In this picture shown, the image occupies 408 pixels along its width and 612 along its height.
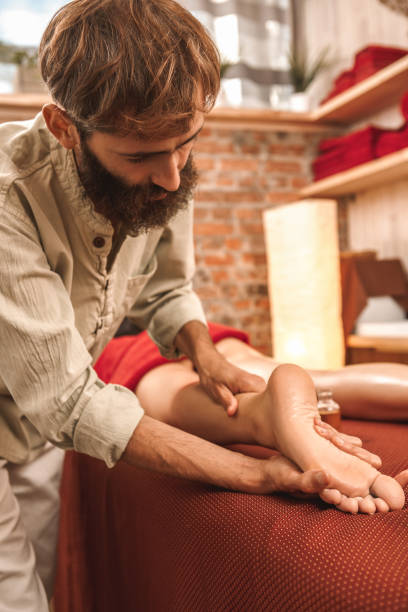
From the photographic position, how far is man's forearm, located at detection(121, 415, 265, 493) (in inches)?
32.1

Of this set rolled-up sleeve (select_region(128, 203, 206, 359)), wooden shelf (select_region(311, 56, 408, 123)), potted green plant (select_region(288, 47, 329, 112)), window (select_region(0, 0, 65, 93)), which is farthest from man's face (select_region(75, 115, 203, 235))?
potted green plant (select_region(288, 47, 329, 112))

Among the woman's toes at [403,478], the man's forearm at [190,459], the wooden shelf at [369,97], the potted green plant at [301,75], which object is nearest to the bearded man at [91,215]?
the man's forearm at [190,459]

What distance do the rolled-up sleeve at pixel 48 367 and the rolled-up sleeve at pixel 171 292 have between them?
42cm

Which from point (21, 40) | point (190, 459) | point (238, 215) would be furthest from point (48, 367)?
point (21, 40)

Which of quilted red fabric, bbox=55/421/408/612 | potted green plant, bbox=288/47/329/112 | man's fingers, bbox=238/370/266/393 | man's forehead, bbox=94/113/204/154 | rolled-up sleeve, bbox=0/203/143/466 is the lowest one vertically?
quilted red fabric, bbox=55/421/408/612

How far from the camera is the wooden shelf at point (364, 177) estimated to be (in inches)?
95.1

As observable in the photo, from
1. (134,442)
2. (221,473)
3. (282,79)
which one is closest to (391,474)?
(221,473)

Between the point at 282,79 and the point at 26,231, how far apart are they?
282 cm

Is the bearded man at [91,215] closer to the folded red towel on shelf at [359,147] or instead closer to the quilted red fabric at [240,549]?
the quilted red fabric at [240,549]

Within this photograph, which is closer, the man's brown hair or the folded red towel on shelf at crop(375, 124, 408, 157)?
the man's brown hair

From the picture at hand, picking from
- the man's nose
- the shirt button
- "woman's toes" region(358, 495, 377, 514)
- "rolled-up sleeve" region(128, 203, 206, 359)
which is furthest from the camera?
"rolled-up sleeve" region(128, 203, 206, 359)

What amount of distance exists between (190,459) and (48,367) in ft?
0.80

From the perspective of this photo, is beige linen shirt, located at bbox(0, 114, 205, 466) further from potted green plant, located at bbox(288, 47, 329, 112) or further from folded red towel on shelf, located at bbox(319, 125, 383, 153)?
potted green plant, located at bbox(288, 47, 329, 112)

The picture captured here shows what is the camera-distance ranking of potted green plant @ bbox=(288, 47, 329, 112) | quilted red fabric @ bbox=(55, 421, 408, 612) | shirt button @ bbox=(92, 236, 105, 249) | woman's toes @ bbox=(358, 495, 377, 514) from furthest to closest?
potted green plant @ bbox=(288, 47, 329, 112) < shirt button @ bbox=(92, 236, 105, 249) < woman's toes @ bbox=(358, 495, 377, 514) < quilted red fabric @ bbox=(55, 421, 408, 612)
